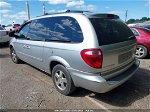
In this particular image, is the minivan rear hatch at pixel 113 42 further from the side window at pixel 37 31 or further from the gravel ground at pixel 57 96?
the side window at pixel 37 31

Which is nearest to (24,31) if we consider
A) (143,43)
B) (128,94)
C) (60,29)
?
(60,29)

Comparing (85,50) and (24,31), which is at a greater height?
(24,31)

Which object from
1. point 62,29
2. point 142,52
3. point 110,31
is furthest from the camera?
point 142,52

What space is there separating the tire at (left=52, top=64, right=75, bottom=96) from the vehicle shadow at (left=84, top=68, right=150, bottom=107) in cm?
62

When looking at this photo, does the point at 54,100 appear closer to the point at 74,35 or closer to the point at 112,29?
the point at 74,35

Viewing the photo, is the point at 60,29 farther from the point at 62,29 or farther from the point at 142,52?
the point at 142,52

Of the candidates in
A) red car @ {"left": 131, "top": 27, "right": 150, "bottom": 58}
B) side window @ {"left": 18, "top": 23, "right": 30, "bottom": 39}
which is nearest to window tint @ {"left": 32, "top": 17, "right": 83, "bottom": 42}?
side window @ {"left": 18, "top": 23, "right": 30, "bottom": 39}

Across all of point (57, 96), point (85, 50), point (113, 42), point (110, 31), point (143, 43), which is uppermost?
point (110, 31)

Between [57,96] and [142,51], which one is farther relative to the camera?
[142,51]

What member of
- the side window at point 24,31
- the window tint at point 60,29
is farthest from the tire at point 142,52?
Answer: the side window at point 24,31

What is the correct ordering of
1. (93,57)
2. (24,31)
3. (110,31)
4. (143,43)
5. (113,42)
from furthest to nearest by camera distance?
(143,43), (24,31), (110,31), (113,42), (93,57)

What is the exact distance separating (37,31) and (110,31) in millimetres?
2151

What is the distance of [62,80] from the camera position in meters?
4.11

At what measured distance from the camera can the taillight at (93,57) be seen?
3.27m
